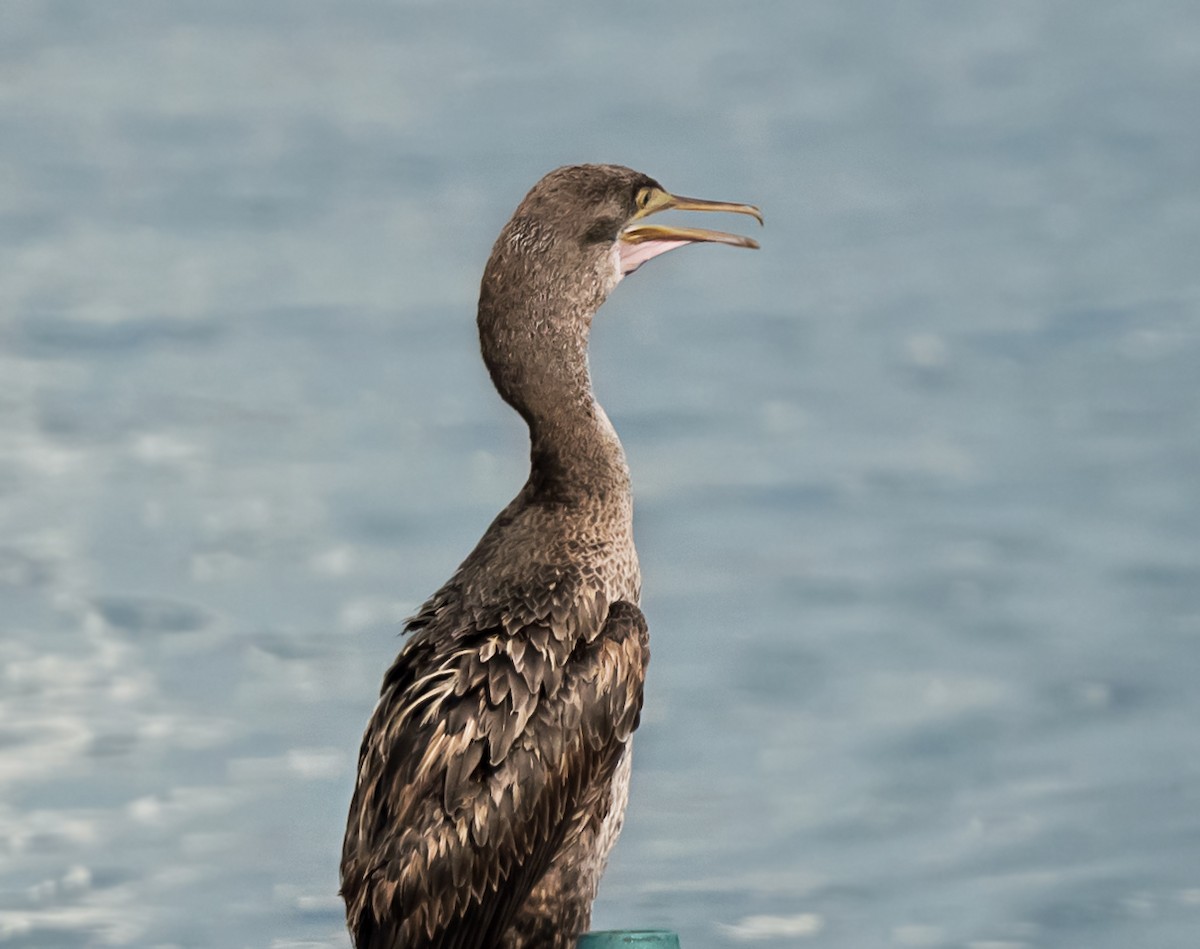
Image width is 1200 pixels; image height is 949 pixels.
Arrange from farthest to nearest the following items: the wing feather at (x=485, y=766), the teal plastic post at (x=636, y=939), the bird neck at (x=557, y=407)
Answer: the bird neck at (x=557, y=407) → the wing feather at (x=485, y=766) → the teal plastic post at (x=636, y=939)

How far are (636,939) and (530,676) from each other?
1.60 metres

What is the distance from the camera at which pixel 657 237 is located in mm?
9859

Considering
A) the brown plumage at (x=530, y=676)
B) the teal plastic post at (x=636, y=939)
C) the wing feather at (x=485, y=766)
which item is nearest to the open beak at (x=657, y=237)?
the brown plumage at (x=530, y=676)

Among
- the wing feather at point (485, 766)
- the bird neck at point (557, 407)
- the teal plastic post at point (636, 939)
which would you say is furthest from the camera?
the bird neck at point (557, 407)

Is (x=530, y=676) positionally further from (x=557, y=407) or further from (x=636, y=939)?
(x=636, y=939)

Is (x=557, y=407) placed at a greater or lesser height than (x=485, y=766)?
Answer: greater

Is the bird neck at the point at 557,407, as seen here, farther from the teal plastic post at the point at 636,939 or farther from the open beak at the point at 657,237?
the teal plastic post at the point at 636,939

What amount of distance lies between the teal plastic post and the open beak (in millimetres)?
3381

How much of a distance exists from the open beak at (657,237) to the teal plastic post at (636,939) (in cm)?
338

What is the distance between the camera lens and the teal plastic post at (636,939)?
24.8 feet

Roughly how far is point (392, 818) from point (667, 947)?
5.49 ft

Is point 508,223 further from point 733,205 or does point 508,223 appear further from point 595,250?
point 733,205

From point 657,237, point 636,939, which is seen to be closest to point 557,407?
point 657,237

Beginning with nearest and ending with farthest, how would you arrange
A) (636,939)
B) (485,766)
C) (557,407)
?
(636,939), (485,766), (557,407)
